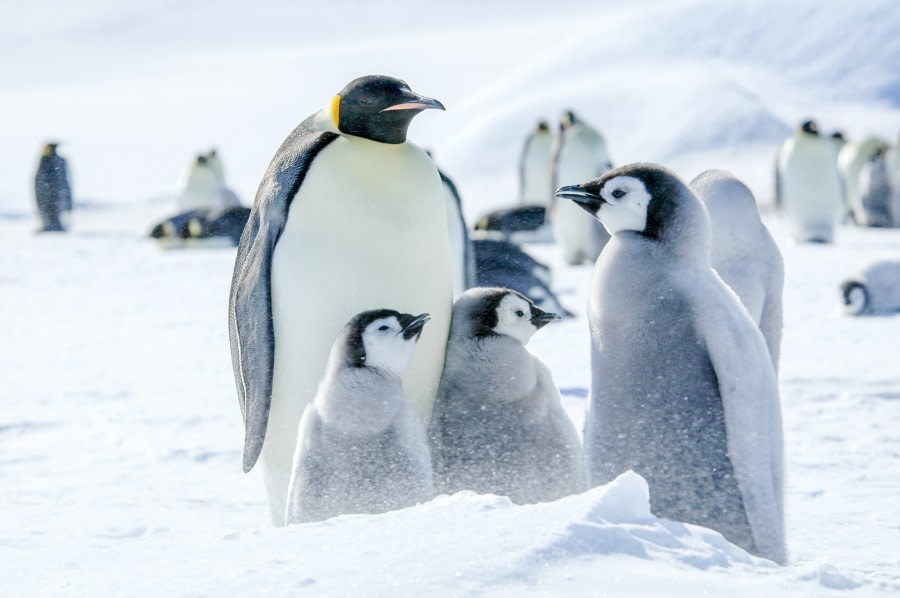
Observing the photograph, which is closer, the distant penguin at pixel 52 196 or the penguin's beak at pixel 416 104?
the penguin's beak at pixel 416 104

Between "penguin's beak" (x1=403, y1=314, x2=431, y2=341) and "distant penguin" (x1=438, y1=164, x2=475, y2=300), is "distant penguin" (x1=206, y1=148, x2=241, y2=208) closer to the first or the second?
"distant penguin" (x1=438, y1=164, x2=475, y2=300)

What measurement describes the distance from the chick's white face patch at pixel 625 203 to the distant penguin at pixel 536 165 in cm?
1437

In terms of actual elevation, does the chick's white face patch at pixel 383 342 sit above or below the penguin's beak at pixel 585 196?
below

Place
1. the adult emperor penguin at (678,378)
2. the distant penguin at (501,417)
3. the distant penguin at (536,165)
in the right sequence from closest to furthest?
the adult emperor penguin at (678,378) < the distant penguin at (501,417) < the distant penguin at (536,165)

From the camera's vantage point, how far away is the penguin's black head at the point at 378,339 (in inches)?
108

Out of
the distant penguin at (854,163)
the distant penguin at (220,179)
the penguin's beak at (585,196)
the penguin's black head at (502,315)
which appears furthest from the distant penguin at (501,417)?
the distant penguin at (220,179)

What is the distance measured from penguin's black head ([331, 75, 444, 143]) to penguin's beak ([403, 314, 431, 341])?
54cm

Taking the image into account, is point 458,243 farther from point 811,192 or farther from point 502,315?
point 811,192

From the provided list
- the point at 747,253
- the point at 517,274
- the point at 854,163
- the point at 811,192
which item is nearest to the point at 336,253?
the point at 747,253

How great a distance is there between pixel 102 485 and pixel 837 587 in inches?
101

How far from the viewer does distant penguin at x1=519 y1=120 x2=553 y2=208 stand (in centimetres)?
1719

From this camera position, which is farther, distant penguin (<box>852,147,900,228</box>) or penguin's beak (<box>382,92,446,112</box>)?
distant penguin (<box>852,147,900,228</box>)

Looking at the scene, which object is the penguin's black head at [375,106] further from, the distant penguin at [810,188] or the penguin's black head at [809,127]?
the penguin's black head at [809,127]

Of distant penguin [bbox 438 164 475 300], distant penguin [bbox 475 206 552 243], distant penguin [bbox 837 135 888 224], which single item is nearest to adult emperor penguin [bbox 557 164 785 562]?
distant penguin [bbox 438 164 475 300]
